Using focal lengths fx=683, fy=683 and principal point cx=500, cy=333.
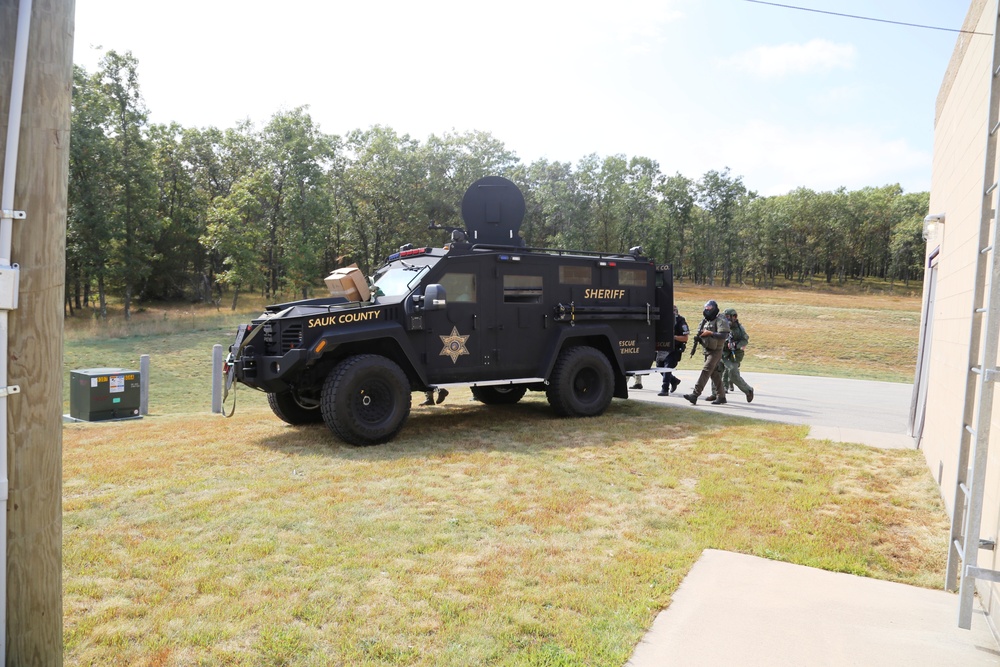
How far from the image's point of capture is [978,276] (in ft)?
11.8

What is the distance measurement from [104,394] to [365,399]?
17.1 feet

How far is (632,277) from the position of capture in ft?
33.3

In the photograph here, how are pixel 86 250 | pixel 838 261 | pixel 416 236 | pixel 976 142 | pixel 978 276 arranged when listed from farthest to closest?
pixel 838 261
pixel 416 236
pixel 86 250
pixel 976 142
pixel 978 276

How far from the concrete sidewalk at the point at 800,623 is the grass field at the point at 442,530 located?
177mm

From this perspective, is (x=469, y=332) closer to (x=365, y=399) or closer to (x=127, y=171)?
(x=365, y=399)

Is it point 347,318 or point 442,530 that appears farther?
point 347,318

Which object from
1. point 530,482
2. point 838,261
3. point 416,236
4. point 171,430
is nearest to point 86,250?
point 416,236

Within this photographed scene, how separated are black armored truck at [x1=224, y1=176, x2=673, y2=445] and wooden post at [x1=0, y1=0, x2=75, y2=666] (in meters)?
4.78

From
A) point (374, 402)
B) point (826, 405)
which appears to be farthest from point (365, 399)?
point (826, 405)

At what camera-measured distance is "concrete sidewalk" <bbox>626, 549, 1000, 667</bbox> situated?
3176 mm

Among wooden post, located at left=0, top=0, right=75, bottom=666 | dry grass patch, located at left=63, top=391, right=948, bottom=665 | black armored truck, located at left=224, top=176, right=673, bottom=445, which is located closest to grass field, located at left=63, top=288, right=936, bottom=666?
dry grass patch, located at left=63, top=391, right=948, bottom=665

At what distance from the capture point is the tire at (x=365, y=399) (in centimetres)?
725

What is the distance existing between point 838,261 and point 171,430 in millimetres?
82812

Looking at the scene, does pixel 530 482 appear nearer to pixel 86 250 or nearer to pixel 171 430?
pixel 171 430
